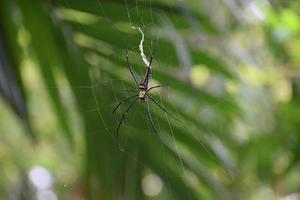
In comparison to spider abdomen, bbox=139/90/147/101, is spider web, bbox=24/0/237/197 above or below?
above

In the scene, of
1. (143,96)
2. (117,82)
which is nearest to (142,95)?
(143,96)

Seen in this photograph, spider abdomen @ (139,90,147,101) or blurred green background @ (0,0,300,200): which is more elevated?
blurred green background @ (0,0,300,200)

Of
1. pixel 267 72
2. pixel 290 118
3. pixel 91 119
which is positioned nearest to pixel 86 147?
pixel 91 119

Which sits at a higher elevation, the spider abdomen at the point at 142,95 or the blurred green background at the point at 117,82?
the blurred green background at the point at 117,82

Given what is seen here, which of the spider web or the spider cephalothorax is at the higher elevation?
the spider web

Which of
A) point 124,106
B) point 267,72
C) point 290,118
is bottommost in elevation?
point 124,106

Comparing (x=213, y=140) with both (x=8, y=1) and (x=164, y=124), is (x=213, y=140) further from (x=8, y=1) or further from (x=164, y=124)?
(x=8, y=1)

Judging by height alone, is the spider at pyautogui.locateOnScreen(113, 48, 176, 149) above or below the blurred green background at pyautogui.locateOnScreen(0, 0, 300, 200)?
below

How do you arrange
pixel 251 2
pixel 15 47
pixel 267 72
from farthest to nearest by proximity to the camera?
pixel 267 72 → pixel 251 2 → pixel 15 47

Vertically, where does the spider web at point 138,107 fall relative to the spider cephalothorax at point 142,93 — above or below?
above

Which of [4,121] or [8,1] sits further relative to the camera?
[4,121]

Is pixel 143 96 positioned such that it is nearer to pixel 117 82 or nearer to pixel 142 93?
pixel 142 93
